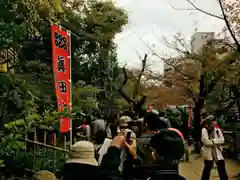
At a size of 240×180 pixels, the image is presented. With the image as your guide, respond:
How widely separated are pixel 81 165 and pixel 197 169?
10.1 meters

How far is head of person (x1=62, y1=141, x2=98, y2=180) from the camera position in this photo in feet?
11.7

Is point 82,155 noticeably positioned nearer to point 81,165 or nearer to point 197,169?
point 81,165

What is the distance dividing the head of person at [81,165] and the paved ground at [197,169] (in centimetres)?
828

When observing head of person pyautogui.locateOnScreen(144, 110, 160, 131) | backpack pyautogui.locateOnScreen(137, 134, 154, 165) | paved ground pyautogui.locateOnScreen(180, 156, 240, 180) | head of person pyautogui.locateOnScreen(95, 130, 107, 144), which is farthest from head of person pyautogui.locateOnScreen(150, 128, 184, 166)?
paved ground pyautogui.locateOnScreen(180, 156, 240, 180)

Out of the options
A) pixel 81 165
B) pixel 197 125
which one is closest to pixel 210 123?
pixel 81 165

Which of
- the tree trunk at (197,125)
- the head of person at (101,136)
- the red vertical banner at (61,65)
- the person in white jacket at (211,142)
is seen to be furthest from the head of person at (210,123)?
the tree trunk at (197,125)

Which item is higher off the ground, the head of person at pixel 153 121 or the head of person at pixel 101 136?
the head of person at pixel 153 121

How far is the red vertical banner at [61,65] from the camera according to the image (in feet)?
26.7

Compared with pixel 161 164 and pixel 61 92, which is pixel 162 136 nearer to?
pixel 161 164

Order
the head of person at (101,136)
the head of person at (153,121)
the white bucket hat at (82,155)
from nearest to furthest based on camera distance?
1. the white bucket hat at (82,155)
2. the head of person at (153,121)
3. the head of person at (101,136)

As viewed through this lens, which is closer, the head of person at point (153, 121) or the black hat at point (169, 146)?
the black hat at point (169, 146)

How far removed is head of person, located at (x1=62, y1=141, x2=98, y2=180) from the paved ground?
8.28 m

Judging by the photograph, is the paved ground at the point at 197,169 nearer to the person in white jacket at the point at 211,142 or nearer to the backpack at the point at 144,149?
the person in white jacket at the point at 211,142

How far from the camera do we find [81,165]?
11.8ft
